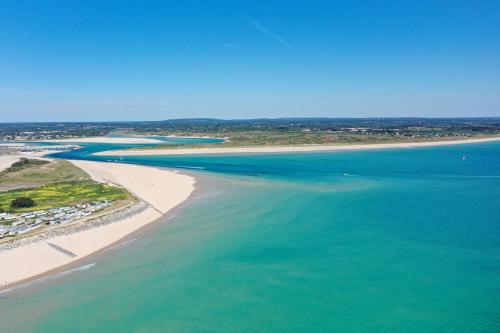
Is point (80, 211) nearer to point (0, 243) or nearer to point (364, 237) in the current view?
point (0, 243)

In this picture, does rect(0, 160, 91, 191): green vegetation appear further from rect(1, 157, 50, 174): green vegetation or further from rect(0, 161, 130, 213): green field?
rect(1, 157, 50, 174): green vegetation

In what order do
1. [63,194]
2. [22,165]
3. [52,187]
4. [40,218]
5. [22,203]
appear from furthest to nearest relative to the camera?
[22,165]
[52,187]
[63,194]
[22,203]
[40,218]

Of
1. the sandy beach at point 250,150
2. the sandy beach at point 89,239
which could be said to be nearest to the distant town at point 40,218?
the sandy beach at point 89,239

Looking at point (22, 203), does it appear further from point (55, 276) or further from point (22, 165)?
point (22, 165)

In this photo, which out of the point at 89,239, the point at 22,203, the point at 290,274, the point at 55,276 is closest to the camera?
the point at 55,276

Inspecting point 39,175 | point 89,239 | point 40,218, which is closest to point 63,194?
point 40,218

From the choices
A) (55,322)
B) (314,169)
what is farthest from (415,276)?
(314,169)

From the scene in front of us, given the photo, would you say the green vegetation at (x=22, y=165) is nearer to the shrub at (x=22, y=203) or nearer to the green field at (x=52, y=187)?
the green field at (x=52, y=187)
